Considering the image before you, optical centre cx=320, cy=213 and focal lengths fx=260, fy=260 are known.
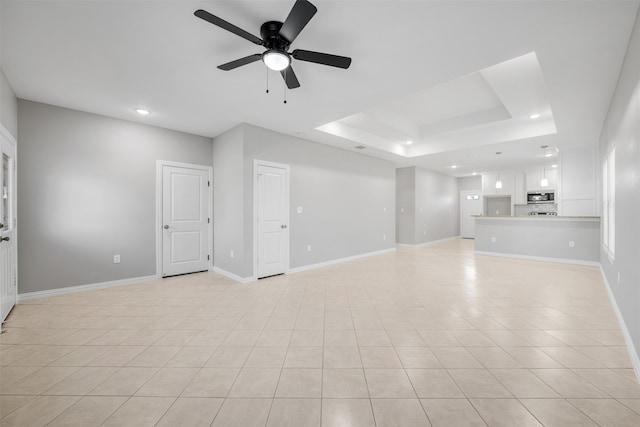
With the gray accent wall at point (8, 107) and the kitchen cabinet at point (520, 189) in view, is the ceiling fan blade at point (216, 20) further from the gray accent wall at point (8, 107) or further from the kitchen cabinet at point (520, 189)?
the kitchen cabinet at point (520, 189)

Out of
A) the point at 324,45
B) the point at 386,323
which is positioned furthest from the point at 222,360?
the point at 324,45

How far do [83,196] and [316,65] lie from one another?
3955 mm

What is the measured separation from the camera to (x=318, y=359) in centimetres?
214

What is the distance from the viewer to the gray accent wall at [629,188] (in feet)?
6.57

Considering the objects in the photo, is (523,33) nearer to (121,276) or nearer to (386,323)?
(386,323)

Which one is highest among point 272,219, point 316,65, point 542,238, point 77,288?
point 316,65

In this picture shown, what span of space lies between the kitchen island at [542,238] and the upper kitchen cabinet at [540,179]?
3298 mm

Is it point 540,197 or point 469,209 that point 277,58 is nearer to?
point 540,197

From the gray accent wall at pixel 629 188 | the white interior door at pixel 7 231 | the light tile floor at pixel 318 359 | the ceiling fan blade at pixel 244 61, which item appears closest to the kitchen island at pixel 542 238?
the light tile floor at pixel 318 359

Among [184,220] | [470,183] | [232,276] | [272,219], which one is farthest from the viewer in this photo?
[470,183]

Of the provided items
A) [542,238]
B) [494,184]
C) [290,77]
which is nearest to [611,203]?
[542,238]

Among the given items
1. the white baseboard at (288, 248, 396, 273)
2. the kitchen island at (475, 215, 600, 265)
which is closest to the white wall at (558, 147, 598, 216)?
the kitchen island at (475, 215, 600, 265)

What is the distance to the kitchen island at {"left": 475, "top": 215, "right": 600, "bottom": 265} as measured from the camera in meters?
5.60

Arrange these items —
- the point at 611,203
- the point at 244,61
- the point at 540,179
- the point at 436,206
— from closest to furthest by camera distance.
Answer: the point at 244,61
the point at 611,203
the point at 540,179
the point at 436,206
